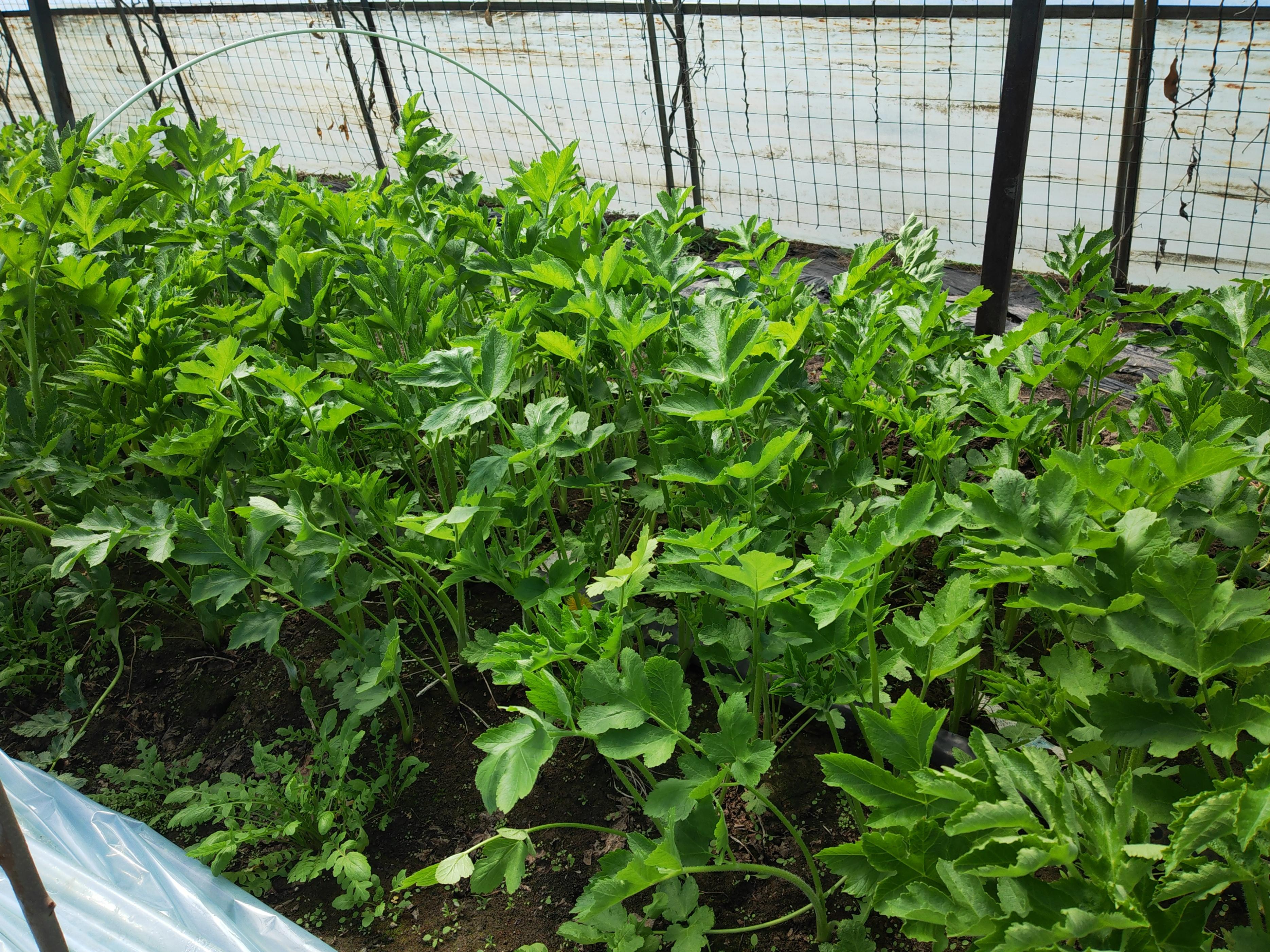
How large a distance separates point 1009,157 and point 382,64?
4.75 metres

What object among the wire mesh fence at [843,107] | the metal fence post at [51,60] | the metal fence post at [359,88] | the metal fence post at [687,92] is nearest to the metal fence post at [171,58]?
the wire mesh fence at [843,107]

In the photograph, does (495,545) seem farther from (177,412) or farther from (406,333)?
(177,412)

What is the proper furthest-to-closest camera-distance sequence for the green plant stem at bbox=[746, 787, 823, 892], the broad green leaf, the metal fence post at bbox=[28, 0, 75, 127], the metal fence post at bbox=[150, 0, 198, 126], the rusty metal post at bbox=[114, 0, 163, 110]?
the rusty metal post at bbox=[114, 0, 163, 110]
the metal fence post at bbox=[150, 0, 198, 126]
the metal fence post at bbox=[28, 0, 75, 127]
the green plant stem at bbox=[746, 787, 823, 892]
the broad green leaf

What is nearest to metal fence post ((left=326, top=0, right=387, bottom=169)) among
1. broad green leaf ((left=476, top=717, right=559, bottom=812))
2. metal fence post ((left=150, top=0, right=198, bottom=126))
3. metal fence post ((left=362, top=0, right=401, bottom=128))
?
metal fence post ((left=362, top=0, right=401, bottom=128))

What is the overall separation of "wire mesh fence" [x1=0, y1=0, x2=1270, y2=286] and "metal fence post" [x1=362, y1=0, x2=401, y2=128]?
39 mm

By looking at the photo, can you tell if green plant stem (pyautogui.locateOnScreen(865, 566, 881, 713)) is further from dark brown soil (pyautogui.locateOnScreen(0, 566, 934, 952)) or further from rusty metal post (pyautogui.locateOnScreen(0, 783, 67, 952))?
rusty metal post (pyautogui.locateOnScreen(0, 783, 67, 952))

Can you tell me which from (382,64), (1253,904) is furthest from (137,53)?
(1253,904)

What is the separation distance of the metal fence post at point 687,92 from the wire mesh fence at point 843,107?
0.01 meters

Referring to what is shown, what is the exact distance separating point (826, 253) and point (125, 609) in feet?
10.5

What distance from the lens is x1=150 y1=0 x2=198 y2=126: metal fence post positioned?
6926 mm

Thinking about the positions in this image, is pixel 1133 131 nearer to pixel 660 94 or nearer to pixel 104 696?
pixel 660 94

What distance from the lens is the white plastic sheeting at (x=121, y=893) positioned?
1.35 meters

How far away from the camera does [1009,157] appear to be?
2.33m

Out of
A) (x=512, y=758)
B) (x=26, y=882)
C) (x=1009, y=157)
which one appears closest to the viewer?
(x=26, y=882)
